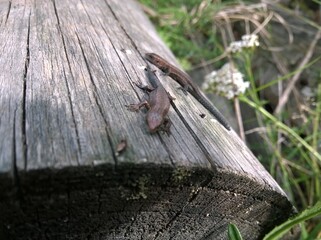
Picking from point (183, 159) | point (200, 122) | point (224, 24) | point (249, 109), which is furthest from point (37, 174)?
point (224, 24)

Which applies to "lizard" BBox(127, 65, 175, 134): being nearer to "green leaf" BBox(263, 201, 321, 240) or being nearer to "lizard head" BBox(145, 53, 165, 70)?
"lizard head" BBox(145, 53, 165, 70)

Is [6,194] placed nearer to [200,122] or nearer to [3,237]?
[3,237]

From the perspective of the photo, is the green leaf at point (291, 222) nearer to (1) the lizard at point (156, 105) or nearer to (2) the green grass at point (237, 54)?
(1) the lizard at point (156, 105)

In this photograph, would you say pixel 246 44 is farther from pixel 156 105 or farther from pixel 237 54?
pixel 156 105

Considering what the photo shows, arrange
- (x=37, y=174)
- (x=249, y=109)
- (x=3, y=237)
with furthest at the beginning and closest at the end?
1. (x=249, y=109)
2. (x=3, y=237)
3. (x=37, y=174)

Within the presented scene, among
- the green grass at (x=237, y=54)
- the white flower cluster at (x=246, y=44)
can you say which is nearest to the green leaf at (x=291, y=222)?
the green grass at (x=237, y=54)

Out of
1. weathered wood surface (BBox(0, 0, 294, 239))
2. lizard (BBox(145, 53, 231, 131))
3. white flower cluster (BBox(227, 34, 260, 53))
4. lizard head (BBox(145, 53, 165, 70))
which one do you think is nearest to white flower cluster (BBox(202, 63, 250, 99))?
white flower cluster (BBox(227, 34, 260, 53))

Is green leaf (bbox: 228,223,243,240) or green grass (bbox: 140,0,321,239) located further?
green grass (bbox: 140,0,321,239)

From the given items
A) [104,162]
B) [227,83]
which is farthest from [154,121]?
[227,83]
